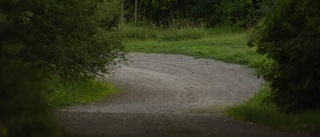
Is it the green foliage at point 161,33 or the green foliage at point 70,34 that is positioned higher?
the green foliage at point 70,34

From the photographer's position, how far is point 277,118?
11.9 m

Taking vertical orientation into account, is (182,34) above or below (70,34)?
below

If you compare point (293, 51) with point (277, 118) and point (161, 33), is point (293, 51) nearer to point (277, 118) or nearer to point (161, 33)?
point (277, 118)

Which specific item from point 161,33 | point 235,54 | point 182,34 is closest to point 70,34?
point 235,54

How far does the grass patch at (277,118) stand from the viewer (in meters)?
11.0

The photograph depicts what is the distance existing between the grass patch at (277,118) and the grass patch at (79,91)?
5.14m

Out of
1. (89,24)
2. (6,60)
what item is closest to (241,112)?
(6,60)

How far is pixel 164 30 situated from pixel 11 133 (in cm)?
4173

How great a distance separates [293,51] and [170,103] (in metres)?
8.09

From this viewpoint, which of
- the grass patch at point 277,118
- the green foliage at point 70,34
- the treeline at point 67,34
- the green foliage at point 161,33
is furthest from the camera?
the green foliage at point 161,33

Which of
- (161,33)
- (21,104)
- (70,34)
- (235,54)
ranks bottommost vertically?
(161,33)

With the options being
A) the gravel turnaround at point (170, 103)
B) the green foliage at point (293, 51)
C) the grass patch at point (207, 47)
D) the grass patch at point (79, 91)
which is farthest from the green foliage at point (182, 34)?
the green foliage at point (293, 51)

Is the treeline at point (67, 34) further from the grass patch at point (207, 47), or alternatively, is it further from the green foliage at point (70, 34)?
the grass patch at point (207, 47)

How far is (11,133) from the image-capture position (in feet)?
22.8
